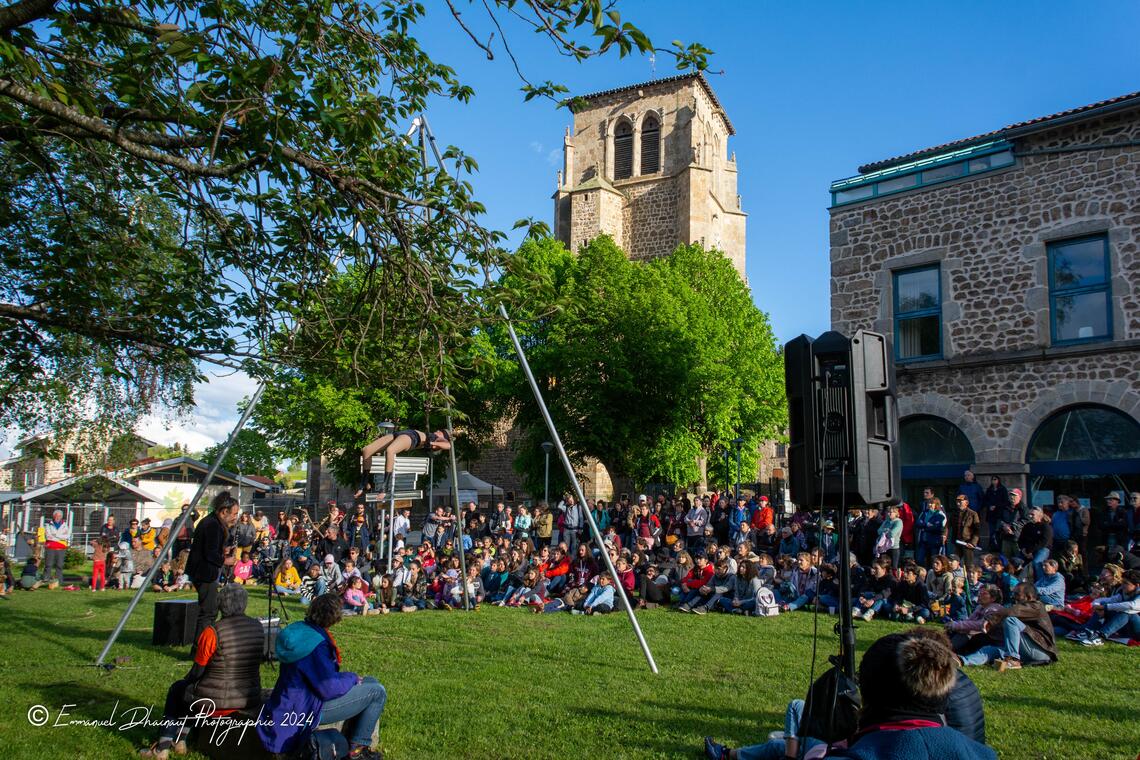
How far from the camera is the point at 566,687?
25.6ft

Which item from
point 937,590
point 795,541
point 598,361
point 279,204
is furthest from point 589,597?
point 598,361

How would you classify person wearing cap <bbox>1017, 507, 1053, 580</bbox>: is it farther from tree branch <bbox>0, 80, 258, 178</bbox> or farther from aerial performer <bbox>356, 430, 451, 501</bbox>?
tree branch <bbox>0, 80, 258, 178</bbox>

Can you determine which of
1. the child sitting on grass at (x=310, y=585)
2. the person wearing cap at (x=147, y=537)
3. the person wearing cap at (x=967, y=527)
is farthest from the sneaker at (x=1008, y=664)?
the person wearing cap at (x=147, y=537)

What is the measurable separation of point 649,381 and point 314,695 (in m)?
A: 26.0

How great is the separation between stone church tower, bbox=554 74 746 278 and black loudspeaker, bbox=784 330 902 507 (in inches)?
1464

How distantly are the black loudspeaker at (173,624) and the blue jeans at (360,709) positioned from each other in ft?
17.2

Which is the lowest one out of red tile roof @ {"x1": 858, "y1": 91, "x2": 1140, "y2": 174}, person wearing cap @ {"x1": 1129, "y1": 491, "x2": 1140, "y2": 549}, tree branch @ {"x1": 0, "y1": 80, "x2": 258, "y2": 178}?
person wearing cap @ {"x1": 1129, "y1": 491, "x2": 1140, "y2": 549}

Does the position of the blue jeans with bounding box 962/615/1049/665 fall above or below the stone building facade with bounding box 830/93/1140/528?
below

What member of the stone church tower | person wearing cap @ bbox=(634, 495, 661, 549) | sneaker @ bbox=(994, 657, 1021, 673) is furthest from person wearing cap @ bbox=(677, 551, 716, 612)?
the stone church tower

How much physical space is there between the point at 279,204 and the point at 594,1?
3.68 m

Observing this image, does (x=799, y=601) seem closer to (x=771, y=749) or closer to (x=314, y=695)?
(x=771, y=749)

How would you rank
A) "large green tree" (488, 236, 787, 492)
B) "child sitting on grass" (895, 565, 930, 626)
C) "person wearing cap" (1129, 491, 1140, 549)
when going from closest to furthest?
"child sitting on grass" (895, 565, 930, 626) → "person wearing cap" (1129, 491, 1140, 549) → "large green tree" (488, 236, 787, 492)

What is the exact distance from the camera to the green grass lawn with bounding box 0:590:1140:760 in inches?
239

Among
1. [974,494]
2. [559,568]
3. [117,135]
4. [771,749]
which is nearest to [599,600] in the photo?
[559,568]
